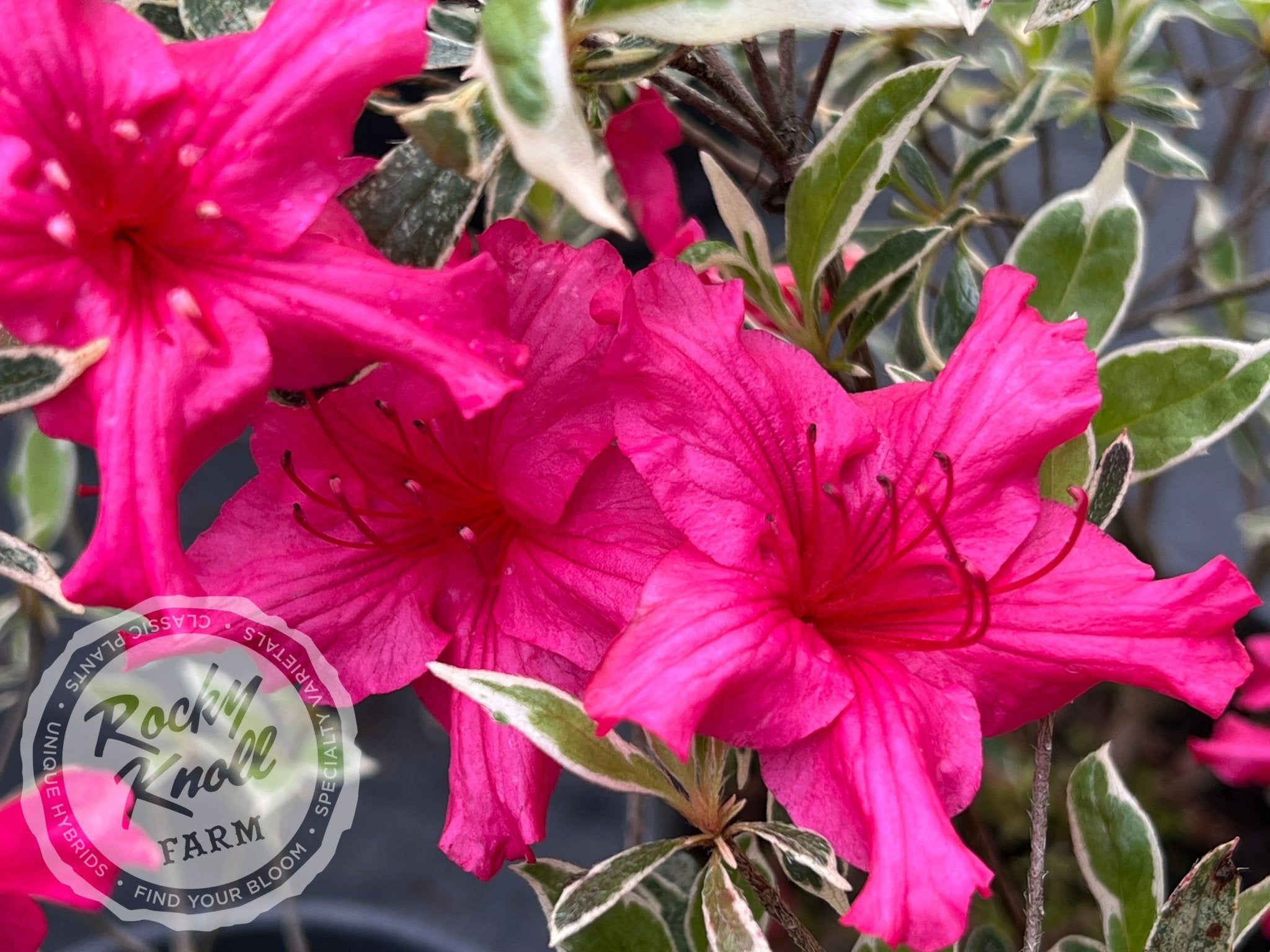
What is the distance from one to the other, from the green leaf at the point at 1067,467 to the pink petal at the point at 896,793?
0.57ft

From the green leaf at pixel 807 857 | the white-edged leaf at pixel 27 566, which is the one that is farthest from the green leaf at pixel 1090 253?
the white-edged leaf at pixel 27 566

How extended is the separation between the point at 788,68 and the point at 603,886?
21.6 inches

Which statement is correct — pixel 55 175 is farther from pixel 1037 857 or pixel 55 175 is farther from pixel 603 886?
pixel 1037 857

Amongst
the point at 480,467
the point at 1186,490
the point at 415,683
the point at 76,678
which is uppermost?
the point at 480,467

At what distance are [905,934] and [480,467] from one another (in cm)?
32

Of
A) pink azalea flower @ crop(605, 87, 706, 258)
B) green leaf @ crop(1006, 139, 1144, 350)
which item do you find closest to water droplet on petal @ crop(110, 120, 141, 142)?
pink azalea flower @ crop(605, 87, 706, 258)

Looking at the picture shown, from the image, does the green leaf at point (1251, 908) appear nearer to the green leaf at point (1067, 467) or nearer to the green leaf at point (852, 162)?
the green leaf at point (1067, 467)

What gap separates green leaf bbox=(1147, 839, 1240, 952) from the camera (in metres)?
0.68

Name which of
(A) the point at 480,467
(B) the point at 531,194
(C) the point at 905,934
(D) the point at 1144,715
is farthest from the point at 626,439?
(D) the point at 1144,715

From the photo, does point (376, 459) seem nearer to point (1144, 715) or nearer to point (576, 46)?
point (576, 46)

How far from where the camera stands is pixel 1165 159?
1045 millimetres

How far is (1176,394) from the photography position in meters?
0.77

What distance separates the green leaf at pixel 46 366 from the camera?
0.52 meters

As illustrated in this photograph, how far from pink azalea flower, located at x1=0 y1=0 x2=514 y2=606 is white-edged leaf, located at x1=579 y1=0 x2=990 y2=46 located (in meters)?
0.10
